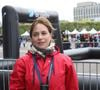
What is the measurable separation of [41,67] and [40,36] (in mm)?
273

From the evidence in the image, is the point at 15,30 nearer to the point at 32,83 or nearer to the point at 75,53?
the point at 75,53

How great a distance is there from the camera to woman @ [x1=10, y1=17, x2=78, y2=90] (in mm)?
3221

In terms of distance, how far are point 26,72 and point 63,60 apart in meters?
0.35

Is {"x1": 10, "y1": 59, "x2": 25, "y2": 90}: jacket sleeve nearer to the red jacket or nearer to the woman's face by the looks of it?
the red jacket

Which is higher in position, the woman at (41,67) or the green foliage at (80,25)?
the green foliage at (80,25)

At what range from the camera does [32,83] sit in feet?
10.5

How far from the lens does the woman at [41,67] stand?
322cm

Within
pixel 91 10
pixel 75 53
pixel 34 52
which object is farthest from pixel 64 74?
pixel 91 10

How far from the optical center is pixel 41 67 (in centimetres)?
324

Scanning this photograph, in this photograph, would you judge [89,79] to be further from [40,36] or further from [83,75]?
[40,36]

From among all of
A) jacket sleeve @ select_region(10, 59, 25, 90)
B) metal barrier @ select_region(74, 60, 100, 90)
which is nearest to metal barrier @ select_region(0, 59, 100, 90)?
metal barrier @ select_region(74, 60, 100, 90)

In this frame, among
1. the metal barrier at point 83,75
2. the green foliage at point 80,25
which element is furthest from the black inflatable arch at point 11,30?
the green foliage at point 80,25

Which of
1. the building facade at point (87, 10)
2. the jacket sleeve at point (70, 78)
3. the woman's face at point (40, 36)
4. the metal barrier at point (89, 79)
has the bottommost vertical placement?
the metal barrier at point (89, 79)

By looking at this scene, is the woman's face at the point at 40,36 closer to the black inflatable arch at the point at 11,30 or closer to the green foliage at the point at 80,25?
the black inflatable arch at the point at 11,30
